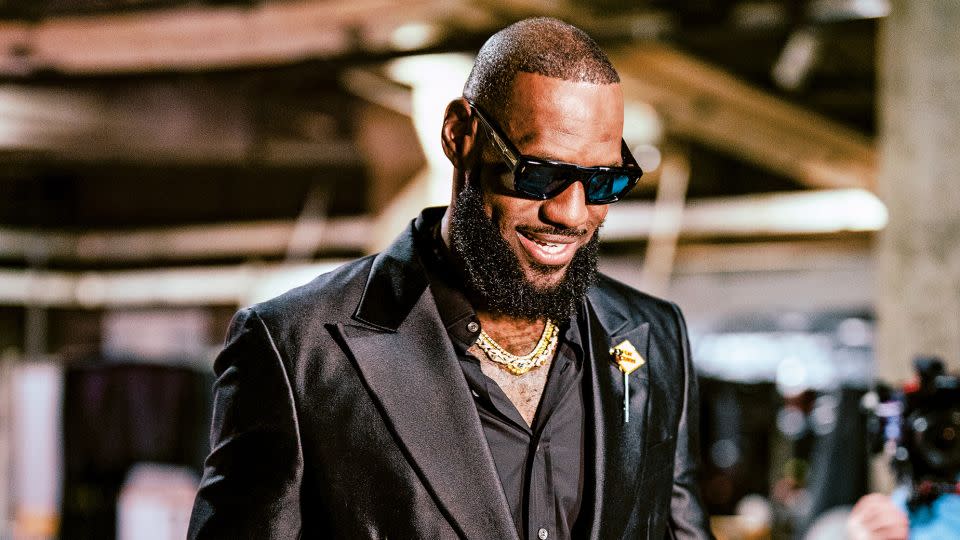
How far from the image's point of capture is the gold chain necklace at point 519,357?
7.81 ft

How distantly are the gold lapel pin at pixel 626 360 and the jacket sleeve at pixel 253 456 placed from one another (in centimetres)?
68

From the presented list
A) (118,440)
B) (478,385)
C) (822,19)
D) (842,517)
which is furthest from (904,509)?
(118,440)

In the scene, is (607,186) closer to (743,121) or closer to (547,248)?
(547,248)

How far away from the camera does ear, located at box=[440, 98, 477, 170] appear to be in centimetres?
238

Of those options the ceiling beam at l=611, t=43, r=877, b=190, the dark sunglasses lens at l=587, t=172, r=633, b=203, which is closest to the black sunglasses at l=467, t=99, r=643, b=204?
the dark sunglasses lens at l=587, t=172, r=633, b=203

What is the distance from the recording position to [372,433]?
2.21 m

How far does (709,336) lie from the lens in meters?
14.4

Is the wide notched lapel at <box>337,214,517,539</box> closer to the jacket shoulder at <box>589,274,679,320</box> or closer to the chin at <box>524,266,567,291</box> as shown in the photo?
the chin at <box>524,266,567,291</box>

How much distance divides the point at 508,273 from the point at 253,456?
583 mm

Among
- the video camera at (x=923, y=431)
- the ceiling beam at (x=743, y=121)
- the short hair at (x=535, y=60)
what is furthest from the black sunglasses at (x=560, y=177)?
the ceiling beam at (x=743, y=121)

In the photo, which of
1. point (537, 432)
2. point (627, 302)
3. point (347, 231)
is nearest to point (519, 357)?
point (537, 432)

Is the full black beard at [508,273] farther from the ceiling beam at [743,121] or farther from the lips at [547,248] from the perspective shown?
the ceiling beam at [743,121]

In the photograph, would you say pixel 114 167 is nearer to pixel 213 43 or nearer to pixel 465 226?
pixel 213 43

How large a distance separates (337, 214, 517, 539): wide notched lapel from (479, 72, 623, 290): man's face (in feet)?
0.80
